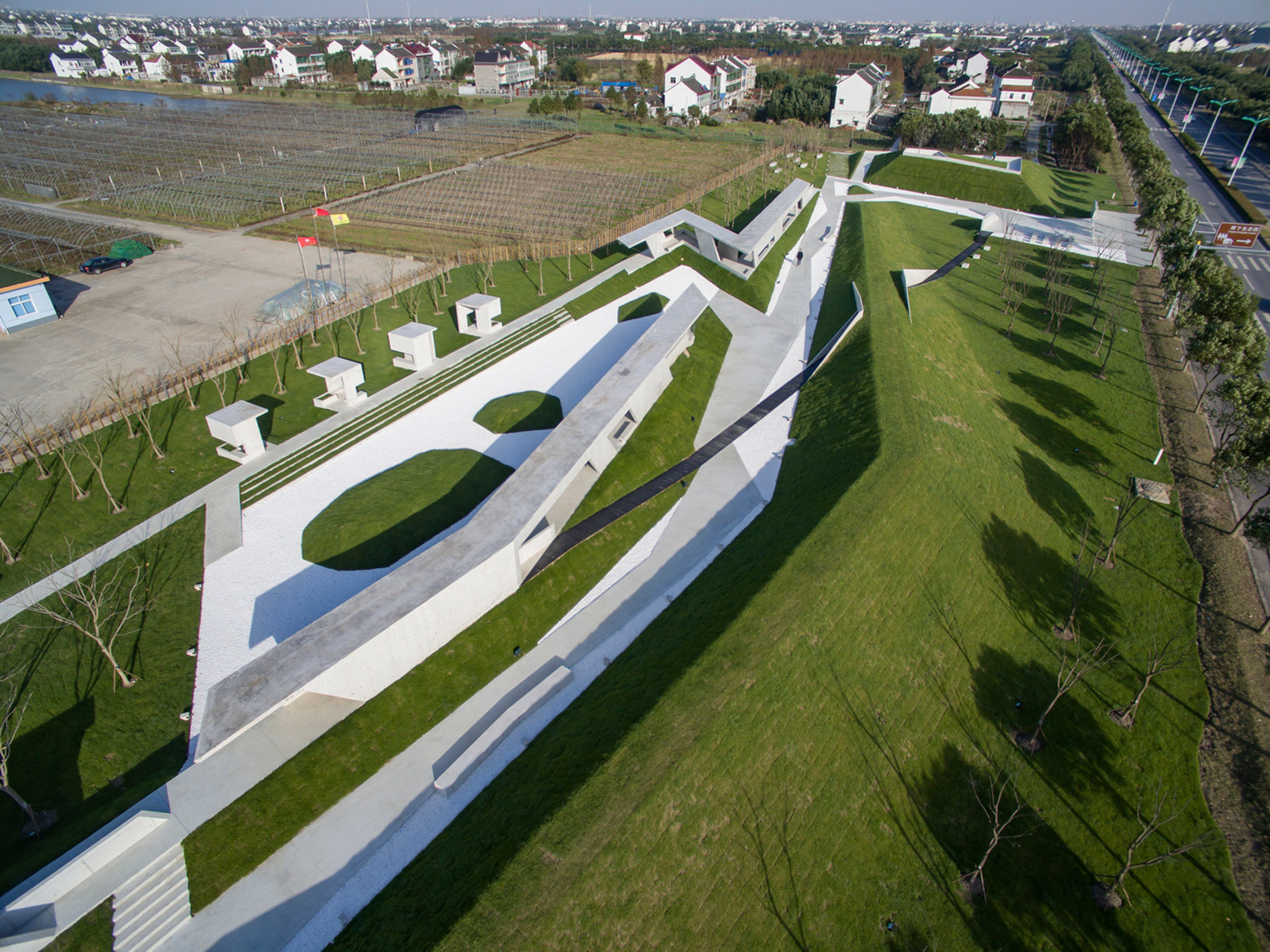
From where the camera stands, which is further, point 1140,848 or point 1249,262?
point 1249,262

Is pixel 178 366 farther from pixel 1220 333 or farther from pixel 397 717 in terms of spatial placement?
pixel 1220 333

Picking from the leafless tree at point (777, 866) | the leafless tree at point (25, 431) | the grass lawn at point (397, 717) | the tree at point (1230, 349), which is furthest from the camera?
the tree at point (1230, 349)

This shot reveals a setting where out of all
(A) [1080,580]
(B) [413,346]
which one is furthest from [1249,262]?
(B) [413,346]

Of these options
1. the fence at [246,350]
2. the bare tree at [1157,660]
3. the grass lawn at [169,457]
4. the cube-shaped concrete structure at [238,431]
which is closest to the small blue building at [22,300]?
the fence at [246,350]

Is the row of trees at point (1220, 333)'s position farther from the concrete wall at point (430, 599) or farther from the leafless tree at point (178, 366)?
the leafless tree at point (178, 366)

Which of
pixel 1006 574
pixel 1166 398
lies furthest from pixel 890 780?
pixel 1166 398

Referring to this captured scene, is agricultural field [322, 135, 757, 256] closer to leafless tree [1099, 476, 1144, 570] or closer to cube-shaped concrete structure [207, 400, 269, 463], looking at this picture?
cube-shaped concrete structure [207, 400, 269, 463]
